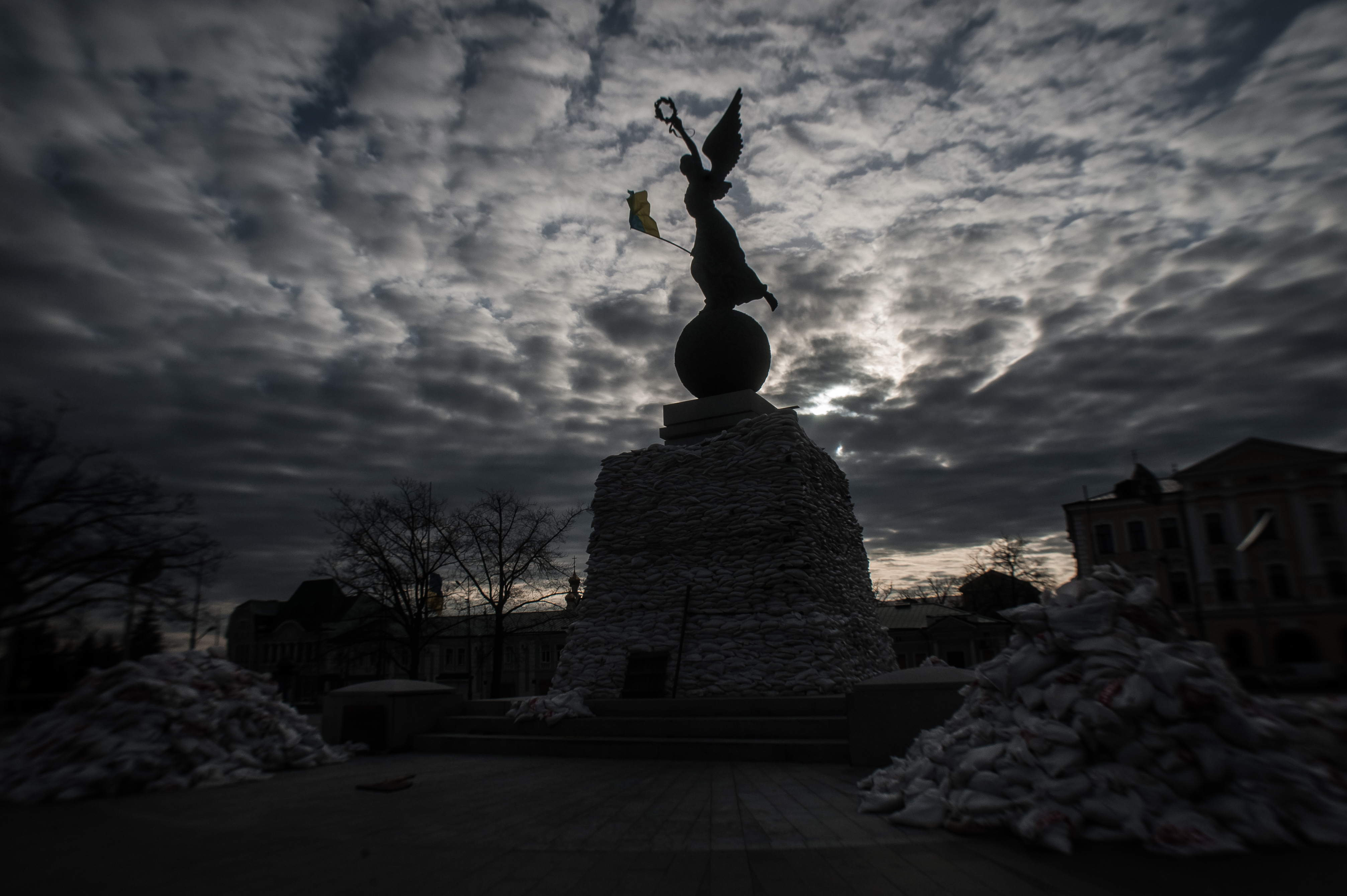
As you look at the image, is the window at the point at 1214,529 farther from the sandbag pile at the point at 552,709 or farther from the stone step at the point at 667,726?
the sandbag pile at the point at 552,709

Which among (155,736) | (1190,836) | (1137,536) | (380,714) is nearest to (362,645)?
(380,714)

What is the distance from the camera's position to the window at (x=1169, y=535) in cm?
678

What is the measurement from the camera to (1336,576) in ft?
12.2

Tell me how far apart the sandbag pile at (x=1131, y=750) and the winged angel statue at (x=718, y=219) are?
400 inches

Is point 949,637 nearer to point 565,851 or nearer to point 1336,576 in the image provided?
point 1336,576

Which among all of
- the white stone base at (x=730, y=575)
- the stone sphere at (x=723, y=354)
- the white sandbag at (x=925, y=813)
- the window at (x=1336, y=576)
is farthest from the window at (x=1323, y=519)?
the stone sphere at (x=723, y=354)

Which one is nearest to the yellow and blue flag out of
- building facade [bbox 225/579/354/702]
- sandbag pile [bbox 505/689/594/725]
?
sandbag pile [bbox 505/689/594/725]

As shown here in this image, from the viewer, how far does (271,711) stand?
798cm

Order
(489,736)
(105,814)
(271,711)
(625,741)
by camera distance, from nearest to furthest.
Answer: (105,814) → (271,711) → (625,741) → (489,736)

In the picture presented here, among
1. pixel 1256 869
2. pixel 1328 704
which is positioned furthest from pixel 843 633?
pixel 1256 869

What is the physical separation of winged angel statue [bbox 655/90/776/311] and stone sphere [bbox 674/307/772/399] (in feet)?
1.55

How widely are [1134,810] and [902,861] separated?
1233 mm

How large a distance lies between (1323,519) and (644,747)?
6.82m

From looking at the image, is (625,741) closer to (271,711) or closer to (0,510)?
(271,711)
